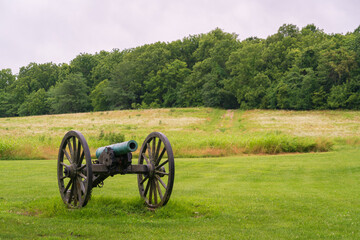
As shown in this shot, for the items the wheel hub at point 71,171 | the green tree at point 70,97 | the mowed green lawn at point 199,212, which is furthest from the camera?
the green tree at point 70,97

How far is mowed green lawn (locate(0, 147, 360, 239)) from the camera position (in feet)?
23.8

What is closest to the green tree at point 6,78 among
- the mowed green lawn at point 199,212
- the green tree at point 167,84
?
the green tree at point 167,84

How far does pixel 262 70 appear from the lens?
85.1 meters

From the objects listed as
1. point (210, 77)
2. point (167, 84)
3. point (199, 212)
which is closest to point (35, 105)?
point (167, 84)

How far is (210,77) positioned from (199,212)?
268 ft

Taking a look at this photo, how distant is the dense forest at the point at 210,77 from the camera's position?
70.6 m

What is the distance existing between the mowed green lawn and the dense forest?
58.9 meters

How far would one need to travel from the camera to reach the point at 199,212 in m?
9.20

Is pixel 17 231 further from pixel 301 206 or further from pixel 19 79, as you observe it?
pixel 19 79

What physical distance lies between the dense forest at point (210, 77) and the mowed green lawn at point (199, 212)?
58881 mm

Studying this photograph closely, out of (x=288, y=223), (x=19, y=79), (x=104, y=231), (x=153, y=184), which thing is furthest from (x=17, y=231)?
(x=19, y=79)

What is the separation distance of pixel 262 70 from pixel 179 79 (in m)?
25.4

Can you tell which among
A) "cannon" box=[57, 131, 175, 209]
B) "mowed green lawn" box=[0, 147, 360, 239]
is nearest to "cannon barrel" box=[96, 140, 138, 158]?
"cannon" box=[57, 131, 175, 209]

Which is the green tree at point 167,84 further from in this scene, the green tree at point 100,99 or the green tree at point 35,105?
the green tree at point 35,105
